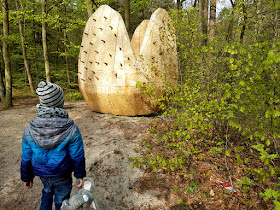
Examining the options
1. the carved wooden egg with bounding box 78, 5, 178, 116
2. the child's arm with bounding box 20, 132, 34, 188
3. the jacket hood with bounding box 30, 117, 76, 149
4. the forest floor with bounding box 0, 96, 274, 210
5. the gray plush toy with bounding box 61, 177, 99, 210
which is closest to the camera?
the gray plush toy with bounding box 61, 177, 99, 210

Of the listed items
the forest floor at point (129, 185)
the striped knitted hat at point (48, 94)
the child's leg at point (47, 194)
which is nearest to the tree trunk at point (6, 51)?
the forest floor at point (129, 185)

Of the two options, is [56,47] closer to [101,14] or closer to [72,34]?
[72,34]

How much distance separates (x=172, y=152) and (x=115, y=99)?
9.50 ft

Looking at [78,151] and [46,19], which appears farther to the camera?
[46,19]

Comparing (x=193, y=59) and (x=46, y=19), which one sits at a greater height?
(x=46, y=19)

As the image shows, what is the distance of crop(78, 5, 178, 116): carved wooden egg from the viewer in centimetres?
565

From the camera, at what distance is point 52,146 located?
1.72 meters

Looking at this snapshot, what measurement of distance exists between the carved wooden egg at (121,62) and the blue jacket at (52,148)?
3791 mm

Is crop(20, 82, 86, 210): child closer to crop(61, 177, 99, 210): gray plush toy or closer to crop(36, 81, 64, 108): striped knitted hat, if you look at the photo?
crop(36, 81, 64, 108): striped knitted hat

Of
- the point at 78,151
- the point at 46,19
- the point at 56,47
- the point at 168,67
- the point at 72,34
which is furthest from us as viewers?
the point at 56,47

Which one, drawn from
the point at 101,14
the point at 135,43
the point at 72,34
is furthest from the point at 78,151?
the point at 72,34

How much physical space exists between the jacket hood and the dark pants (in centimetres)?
42

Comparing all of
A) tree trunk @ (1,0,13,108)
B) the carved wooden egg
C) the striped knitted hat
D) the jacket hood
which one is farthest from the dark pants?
tree trunk @ (1,0,13,108)

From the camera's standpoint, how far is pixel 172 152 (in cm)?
402
